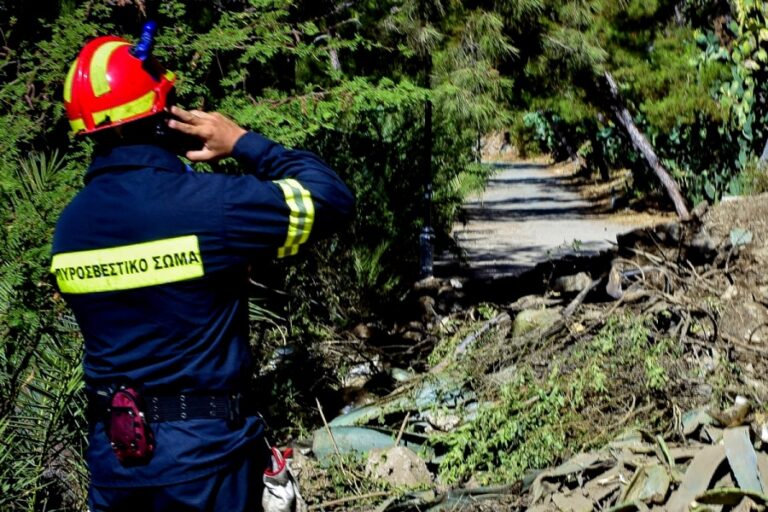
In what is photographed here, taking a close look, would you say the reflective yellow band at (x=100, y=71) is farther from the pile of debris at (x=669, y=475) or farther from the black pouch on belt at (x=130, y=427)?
the pile of debris at (x=669, y=475)

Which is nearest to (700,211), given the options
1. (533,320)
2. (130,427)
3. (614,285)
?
(614,285)

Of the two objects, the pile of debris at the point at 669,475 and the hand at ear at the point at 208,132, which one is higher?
the hand at ear at the point at 208,132

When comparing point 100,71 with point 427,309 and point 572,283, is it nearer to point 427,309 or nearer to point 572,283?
point 572,283

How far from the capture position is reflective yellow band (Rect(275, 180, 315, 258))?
106 inches

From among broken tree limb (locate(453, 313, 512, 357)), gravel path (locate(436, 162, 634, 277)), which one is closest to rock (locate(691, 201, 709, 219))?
gravel path (locate(436, 162, 634, 277))

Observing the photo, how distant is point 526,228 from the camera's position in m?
17.7

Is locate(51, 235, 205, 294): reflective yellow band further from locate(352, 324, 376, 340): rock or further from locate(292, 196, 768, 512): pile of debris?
locate(352, 324, 376, 340): rock

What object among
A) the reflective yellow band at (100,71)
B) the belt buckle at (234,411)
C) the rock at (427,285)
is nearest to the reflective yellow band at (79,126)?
the reflective yellow band at (100,71)

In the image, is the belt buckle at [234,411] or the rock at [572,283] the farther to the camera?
the rock at [572,283]

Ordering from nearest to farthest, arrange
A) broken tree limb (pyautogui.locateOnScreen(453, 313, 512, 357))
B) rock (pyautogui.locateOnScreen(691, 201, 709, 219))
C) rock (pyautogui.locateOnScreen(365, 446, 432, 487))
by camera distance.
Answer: rock (pyautogui.locateOnScreen(365, 446, 432, 487))
broken tree limb (pyautogui.locateOnScreen(453, 313, 512, 357))
rock (pyautogui.locateOnScreen(691, 201, 709, 219))

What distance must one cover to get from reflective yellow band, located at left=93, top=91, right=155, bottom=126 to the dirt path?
18.8ft

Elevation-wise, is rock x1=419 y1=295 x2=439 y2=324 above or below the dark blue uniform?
below

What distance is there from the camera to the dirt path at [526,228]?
1311 centimetres

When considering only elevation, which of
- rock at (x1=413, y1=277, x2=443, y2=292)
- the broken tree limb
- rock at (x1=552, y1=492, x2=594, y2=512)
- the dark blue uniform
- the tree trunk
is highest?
the dark blue uniform
